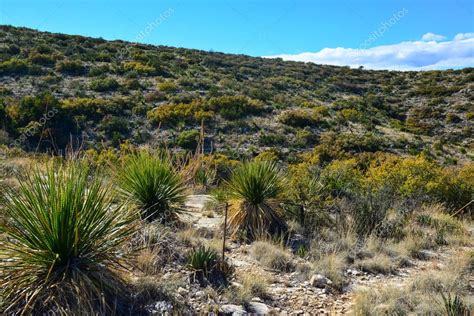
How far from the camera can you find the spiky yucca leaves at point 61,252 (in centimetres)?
350

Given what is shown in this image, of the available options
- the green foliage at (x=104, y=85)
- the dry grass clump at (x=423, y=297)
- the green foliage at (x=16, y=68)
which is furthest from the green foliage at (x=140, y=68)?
the dry grass clump at (x=423, y=297)

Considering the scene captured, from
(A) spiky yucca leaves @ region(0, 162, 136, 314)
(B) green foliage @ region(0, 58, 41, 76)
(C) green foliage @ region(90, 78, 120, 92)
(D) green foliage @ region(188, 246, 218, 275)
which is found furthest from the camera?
(B) green foliage @ region(0, 58, 41, 76)

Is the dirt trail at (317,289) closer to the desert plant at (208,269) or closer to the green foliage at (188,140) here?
the desert plant at (208,269)

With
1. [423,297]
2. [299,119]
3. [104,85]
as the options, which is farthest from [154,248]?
[104,85]

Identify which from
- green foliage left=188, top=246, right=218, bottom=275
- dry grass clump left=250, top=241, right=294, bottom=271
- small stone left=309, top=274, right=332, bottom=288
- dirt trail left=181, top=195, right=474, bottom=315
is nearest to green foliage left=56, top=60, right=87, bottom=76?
dirt trail left=181, top=195, right=474, bottom=315

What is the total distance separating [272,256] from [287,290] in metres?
0.84

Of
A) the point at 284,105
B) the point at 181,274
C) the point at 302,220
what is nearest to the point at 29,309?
the point at 181,274

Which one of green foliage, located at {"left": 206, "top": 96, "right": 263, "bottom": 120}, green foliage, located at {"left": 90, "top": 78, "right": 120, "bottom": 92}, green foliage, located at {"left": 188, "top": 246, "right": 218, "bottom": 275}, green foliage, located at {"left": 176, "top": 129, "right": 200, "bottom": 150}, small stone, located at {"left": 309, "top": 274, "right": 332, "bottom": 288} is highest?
green foliage, located at {"left": 90, "top": 78, "right": 120, "bottom": 92}

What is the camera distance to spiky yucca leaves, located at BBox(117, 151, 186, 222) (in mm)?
6426

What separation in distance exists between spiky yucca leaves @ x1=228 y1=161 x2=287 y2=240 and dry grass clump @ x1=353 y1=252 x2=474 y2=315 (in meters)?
2.25

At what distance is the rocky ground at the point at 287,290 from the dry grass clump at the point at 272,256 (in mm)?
91

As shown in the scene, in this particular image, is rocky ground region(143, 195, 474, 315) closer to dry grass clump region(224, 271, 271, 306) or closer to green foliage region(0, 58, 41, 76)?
dry grass clump region(224, 271, 271, 306)

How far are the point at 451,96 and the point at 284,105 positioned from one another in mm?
17918

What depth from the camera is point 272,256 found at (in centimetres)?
579
